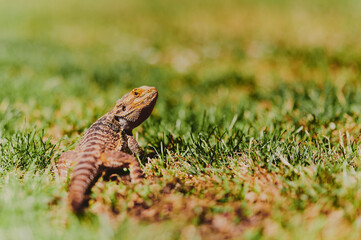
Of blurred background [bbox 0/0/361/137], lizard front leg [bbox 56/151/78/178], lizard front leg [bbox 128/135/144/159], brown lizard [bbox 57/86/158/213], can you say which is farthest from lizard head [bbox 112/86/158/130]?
blurred background [bbox 0/0/361/137]

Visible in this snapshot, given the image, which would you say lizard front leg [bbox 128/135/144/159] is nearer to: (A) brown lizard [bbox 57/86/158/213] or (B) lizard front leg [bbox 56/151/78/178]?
(A) brown lizard [bbox 57/86/158/213]

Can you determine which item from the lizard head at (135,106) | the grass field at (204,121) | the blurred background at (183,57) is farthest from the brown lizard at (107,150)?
the blurred background at (183,57)

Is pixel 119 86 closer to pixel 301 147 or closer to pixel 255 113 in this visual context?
pixel 255 113

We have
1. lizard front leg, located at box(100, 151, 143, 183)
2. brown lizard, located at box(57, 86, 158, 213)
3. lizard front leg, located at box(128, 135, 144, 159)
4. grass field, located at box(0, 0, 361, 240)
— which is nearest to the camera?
grass field, located at box(0, 0, 361, 240)

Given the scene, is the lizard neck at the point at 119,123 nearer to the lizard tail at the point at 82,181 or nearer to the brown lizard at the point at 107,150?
the brown lizard at the point at 107,150

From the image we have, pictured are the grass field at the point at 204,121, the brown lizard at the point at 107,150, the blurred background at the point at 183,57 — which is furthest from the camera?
the blurred background at the point at 183,57

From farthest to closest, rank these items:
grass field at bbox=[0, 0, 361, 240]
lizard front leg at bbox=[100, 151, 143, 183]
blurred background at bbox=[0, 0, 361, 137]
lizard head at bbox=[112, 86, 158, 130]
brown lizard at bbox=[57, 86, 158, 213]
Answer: blurred background at bbox=[0, 0, 361, 137], lizard head at bbox=[112, 86, 158, 130], lizard front leg at bbox=[100, 151, 143, 183], brown lizard at bbox=[57, 86, 158, 213], grass field at bbox=[0, 0, 361, 240]

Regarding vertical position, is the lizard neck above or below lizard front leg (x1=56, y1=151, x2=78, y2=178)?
above

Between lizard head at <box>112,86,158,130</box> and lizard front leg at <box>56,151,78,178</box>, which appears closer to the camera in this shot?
lizard front leg at <box>56,151,78,178</box>
